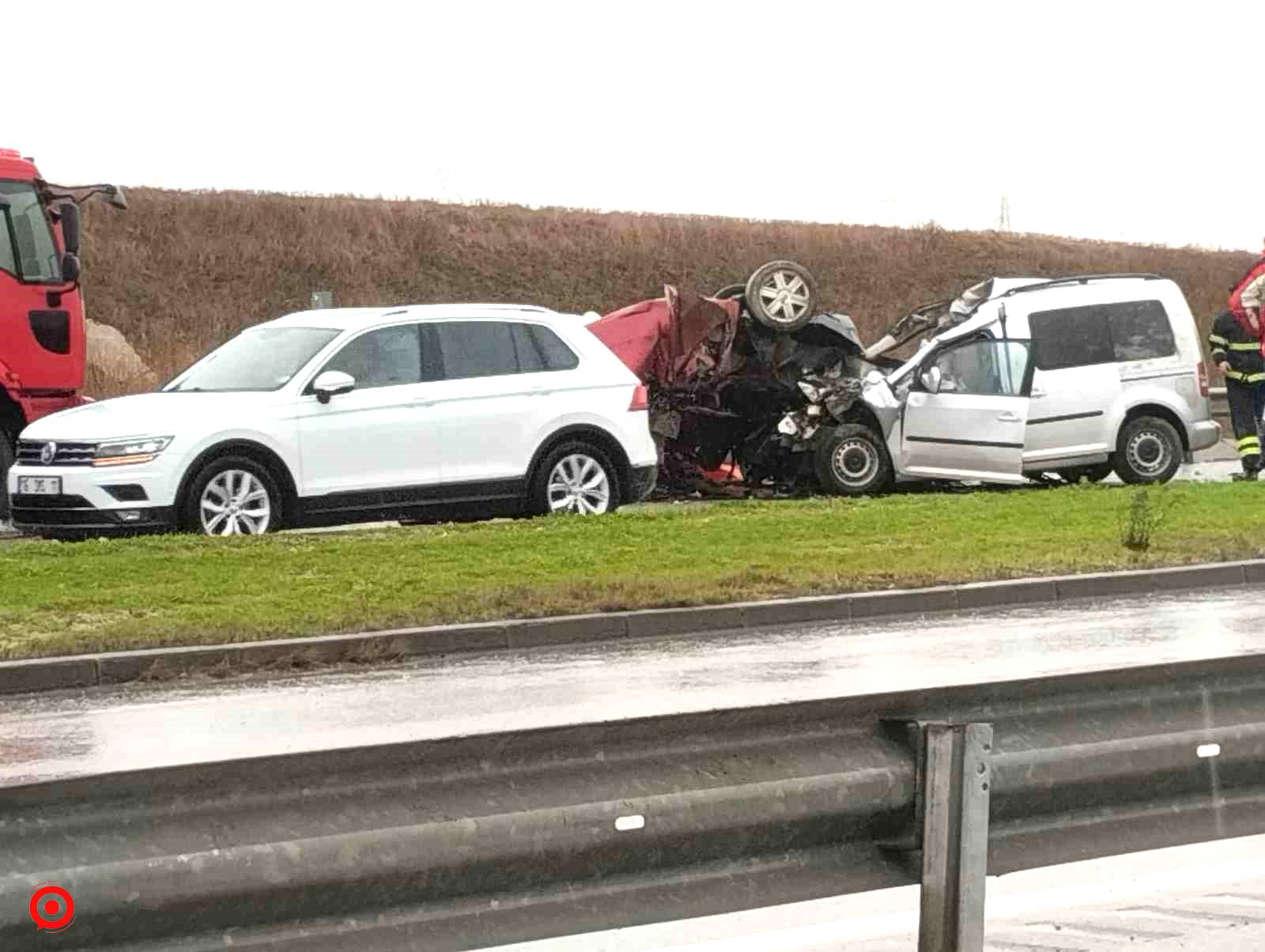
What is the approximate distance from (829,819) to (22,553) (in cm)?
1167

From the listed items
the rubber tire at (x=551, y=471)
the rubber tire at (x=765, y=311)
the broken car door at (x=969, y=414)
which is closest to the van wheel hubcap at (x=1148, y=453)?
the broken car door at (x=969, y=414)

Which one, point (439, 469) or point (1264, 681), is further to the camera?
point (439, 469)

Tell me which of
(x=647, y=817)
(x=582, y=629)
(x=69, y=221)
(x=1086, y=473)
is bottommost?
(x=1086, y=473)

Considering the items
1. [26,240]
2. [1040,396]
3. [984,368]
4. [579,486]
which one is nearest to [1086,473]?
[1040,396]

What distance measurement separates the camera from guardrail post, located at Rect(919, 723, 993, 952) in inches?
171

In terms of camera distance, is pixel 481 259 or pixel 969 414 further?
pixel 481 259

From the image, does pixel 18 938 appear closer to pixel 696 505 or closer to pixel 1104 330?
pixel 696 505

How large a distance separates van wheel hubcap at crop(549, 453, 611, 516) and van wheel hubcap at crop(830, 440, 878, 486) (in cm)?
450

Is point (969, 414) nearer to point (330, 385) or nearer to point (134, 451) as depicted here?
point (330, 385)

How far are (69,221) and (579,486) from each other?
5.09 m

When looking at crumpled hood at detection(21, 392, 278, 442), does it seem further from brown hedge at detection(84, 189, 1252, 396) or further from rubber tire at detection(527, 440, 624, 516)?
brown hedge at detection(84, 189, 1252, 396)

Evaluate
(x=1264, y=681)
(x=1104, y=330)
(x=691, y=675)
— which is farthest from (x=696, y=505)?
(x=1264, y=681)

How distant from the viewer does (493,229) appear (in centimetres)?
5538

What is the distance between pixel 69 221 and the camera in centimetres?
1964
